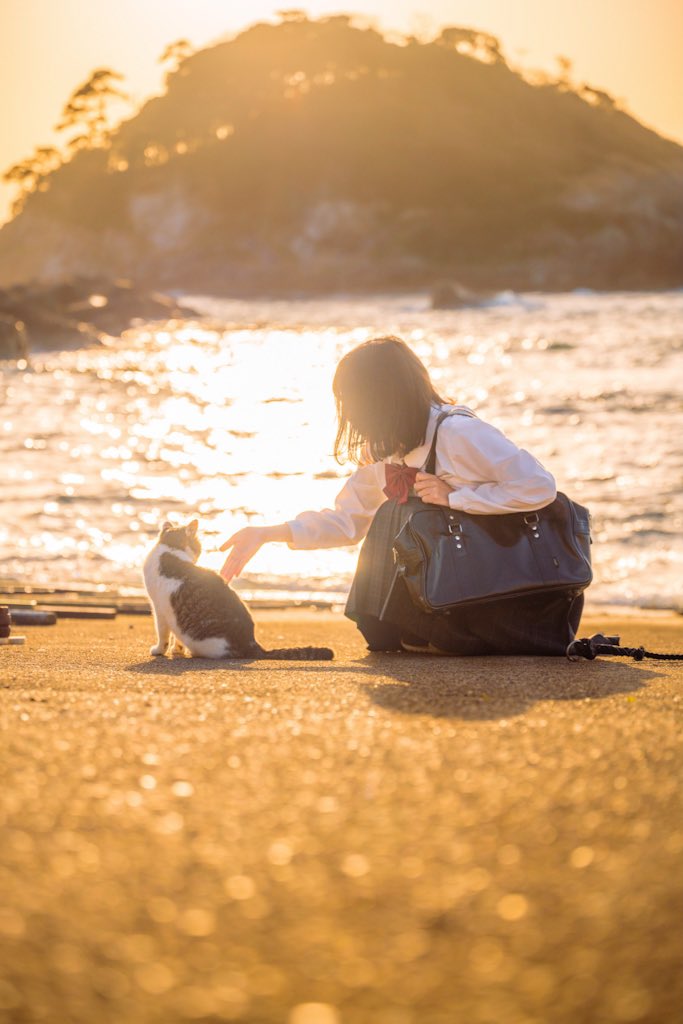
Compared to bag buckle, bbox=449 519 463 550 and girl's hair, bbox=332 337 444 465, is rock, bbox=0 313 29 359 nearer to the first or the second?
girl's hair, bbox=332 337 444 465

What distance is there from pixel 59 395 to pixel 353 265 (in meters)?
49.5

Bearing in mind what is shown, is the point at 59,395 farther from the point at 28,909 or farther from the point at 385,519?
the point at 28,909

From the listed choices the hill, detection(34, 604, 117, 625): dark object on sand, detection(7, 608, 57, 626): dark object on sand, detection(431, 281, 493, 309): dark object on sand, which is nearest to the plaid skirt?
detection(7, 608, 57, 626): dark object on sand

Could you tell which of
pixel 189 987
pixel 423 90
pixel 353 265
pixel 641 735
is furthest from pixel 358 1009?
pixel 423 90

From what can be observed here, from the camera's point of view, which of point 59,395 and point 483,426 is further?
point 59,395

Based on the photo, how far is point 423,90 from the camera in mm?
85375

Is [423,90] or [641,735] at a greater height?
[423,90]

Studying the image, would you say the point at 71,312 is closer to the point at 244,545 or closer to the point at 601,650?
the point at 244,545

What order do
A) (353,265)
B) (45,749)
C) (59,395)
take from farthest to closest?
(353,265) < (59,395) < (45,749)

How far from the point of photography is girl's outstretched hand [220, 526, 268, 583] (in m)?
4.24

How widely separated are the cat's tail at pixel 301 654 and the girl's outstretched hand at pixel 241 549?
0.50 m

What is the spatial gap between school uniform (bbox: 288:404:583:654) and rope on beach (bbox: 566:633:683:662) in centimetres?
8

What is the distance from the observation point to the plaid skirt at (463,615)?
13.7ft

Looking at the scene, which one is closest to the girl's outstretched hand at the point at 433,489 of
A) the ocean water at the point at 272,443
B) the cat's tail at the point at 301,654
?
the cat's tail at the point at 301,654
